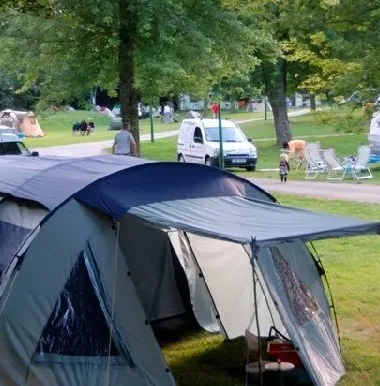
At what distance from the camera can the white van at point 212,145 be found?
25688 millimetres

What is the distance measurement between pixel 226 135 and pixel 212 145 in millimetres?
1062

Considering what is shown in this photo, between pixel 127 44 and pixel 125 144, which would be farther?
pixel 125 144

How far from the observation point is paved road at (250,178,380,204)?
1805 cm

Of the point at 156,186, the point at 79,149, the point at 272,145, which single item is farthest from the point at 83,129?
the point at 156,186

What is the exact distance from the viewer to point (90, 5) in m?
16.0

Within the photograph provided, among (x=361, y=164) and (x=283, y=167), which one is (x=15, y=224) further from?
(x=361, y=164)

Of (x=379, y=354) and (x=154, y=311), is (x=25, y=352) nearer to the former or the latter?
(x=154, y=311)

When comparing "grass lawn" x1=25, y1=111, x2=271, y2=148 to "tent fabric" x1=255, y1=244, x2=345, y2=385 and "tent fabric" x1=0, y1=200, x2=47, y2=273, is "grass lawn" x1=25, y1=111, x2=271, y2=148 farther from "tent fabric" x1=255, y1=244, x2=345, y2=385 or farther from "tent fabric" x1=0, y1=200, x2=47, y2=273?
"tent fabric" x1=255, y1=244, x2=345, y2=385

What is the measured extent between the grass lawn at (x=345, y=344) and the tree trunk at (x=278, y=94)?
2195 centimetres

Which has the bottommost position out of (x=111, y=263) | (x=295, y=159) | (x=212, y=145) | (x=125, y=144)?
(x=295, y=159)

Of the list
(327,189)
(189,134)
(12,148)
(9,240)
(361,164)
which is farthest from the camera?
(189,134)

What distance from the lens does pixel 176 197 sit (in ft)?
23.6

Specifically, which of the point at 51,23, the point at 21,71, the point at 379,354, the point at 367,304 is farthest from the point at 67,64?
the point at 379,354

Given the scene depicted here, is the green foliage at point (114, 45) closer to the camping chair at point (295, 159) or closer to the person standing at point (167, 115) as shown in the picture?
the camping chair at point (295, 159)
